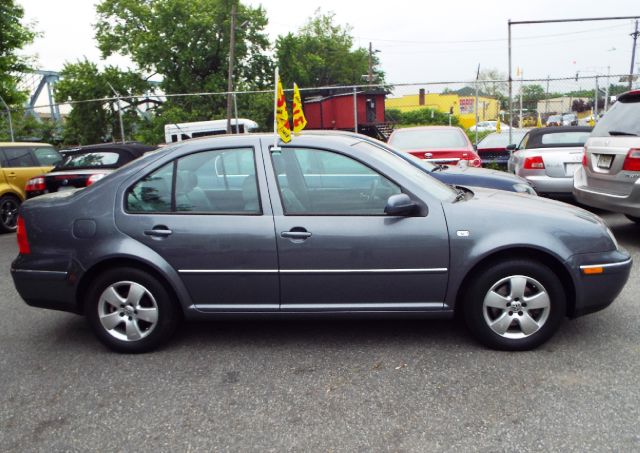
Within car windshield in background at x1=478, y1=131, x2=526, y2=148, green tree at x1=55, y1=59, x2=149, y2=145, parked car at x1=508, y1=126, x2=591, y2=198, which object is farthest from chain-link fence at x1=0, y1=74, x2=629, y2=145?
parked car at x1=508, y1=126, x2=591, y2=198

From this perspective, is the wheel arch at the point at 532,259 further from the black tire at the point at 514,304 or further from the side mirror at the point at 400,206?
the side mirror at the point at 400,206

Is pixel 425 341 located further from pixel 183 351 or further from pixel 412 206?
pixel 183 351

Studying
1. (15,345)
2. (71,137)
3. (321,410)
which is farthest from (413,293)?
(71,137)

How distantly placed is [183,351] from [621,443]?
2.74 metres

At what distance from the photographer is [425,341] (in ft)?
12.9

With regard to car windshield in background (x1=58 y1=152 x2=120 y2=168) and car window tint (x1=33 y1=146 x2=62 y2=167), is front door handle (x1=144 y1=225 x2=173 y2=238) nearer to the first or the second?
car windshield in background (x1=58 y1=152 x2=120 y2=168)

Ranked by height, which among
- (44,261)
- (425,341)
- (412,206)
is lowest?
(425,341)

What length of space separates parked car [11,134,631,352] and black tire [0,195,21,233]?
6446mm

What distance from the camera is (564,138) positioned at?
9289mm

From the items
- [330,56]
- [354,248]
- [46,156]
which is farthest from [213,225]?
[330,56]

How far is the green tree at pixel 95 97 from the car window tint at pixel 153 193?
2485 centimetres

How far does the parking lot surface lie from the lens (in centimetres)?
274

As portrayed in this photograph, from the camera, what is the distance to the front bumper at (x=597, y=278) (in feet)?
11.8

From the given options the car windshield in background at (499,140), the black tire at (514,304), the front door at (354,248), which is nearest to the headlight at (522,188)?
the black tire at (514,304)
